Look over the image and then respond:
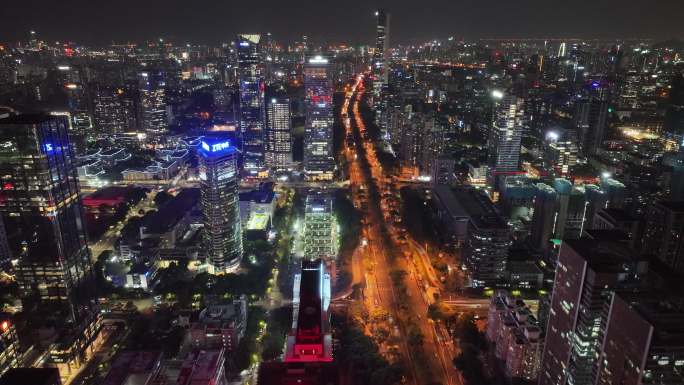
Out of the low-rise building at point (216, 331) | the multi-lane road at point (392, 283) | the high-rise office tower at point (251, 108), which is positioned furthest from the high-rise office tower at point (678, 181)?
the high-rise office tower at point (251, 108)

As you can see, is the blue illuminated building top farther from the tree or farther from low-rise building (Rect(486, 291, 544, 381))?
low-rise building (Rect(486, 291, 544, 381))

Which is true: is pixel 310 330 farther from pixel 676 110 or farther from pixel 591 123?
pixel 676 110

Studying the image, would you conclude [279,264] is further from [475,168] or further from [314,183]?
[475,168]

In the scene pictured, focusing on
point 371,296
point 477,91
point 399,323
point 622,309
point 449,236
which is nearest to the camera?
point 622,309

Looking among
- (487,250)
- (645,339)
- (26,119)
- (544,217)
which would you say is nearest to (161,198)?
(26,119)

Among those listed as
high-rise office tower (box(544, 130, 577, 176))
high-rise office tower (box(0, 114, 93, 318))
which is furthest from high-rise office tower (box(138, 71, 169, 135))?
high-rise office tower (box(544, 130, 577, 176))

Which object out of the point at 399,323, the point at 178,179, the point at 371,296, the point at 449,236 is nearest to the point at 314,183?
the point at 178,179

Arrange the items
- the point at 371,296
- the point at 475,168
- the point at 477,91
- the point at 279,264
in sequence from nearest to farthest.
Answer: the point at 371,296, the point at 279,264, the point at 475,168, the point at 477,91
